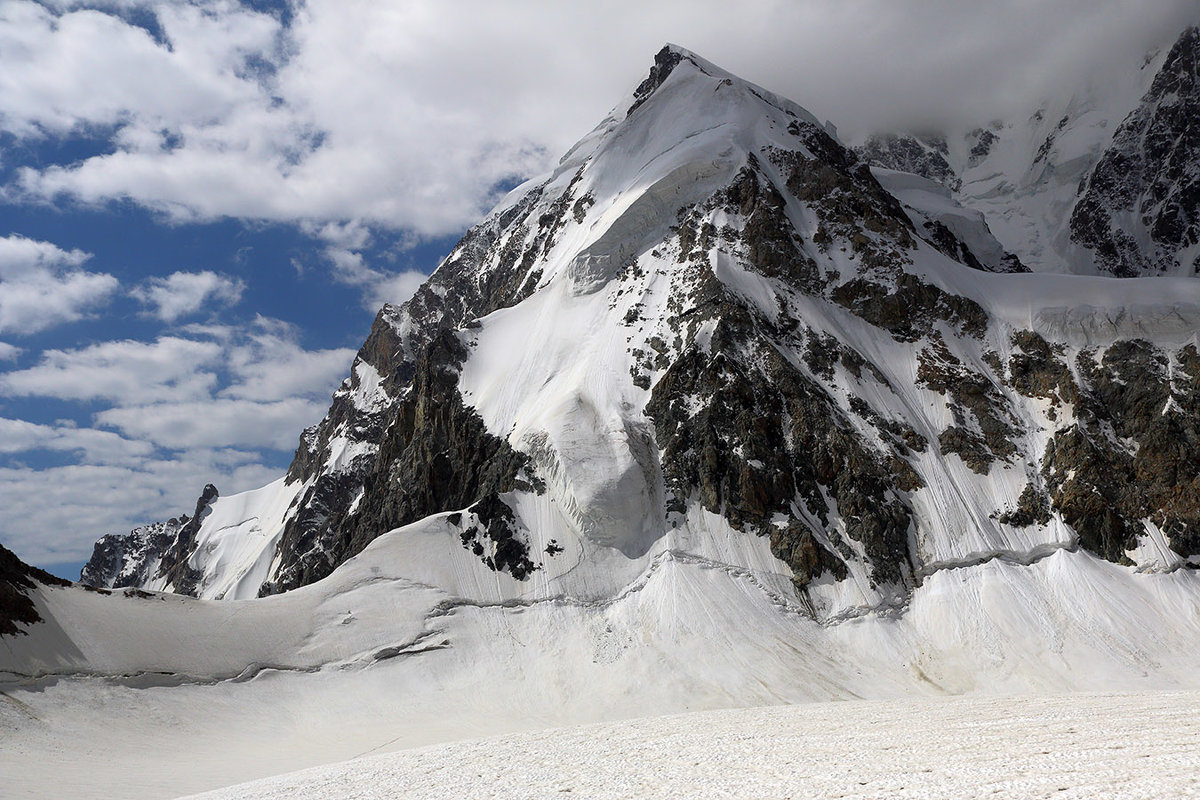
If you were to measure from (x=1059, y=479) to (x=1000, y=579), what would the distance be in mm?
8077

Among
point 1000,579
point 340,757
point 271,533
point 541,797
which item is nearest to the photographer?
point 541,797

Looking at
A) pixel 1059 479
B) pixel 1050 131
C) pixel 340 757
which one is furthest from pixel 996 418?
pixel 1050 131

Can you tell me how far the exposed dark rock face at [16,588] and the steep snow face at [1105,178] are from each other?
119 meters

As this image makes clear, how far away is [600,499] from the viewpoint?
41.7 m

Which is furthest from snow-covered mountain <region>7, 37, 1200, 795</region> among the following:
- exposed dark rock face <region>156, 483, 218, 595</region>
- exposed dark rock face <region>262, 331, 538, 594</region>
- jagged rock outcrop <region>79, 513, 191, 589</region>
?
jagged rock outcrop <region>79, 513, 191, 589</region>

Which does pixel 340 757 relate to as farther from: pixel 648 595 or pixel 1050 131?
pixel 1050 131

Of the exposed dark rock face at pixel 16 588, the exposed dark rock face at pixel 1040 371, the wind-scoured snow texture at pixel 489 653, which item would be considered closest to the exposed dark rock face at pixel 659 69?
the exposed dark rock face at pixel 1040 371

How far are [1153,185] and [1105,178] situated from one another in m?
7.98

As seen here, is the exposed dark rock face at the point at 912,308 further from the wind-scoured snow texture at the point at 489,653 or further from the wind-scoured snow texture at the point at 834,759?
the wind-scoured snow texture at the point at 834,759

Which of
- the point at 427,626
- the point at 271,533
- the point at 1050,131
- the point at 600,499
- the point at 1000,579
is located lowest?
the point at 1000,579

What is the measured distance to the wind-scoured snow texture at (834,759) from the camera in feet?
39.2

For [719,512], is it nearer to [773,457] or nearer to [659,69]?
[773,457]

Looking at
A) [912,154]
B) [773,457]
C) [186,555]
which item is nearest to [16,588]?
[773,457]

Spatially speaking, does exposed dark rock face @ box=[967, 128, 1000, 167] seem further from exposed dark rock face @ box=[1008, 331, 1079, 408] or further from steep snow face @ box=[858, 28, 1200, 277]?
exposed dark rock face @ box=[1008, 331, 1079, 408]
